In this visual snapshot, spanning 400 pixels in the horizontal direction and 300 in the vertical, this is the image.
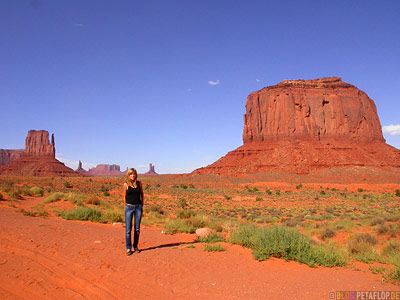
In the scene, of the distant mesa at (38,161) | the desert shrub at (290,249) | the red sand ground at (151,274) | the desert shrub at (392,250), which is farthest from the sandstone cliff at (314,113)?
the red sand ground at (151,274)

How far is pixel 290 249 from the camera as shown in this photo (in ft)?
21.4

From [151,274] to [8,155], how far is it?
205 m

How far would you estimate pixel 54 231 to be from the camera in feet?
26.6

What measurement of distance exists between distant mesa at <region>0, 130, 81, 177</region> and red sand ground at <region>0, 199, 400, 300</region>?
109 meters

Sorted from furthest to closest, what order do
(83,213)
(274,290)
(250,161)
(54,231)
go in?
(250,161)
(83,213)
(54,231)
(274,290)

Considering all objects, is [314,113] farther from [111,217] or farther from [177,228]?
[177,228]

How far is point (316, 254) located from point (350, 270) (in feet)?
2.31

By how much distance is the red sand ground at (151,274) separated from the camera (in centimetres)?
440

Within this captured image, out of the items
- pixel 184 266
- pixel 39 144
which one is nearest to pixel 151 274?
pixel 184 266

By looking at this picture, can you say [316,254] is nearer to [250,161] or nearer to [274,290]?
[274,290]

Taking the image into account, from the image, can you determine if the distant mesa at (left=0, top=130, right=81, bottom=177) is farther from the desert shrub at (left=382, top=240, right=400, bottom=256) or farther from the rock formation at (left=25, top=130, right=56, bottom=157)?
the desert shrub at (left=382, top=240, right=400, bottom=256)

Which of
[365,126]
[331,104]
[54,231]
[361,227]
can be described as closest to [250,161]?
[331,104]

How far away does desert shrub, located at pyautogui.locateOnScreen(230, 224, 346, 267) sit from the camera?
6270 mm

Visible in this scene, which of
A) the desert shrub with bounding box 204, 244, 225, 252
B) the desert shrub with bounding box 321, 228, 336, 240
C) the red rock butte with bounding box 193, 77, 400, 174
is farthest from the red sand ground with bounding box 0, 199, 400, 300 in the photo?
the red rock butte with bounding box 193, 77, 400, 174
